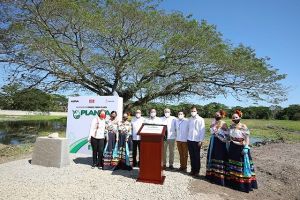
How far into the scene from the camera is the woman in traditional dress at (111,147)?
8.51 m

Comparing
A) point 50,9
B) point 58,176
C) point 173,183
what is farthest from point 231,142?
point 50,9

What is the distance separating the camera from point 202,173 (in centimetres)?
862

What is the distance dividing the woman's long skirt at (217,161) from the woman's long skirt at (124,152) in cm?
212

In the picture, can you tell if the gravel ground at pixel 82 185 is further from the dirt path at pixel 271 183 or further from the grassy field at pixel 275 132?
the grassy field at pixel 275 132

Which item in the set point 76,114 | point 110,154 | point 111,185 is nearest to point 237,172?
point 111,185

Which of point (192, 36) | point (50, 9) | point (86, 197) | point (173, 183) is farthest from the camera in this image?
point (192, 36)

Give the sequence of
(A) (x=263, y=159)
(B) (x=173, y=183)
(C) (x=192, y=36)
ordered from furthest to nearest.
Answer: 1. (C) (x=192, y=36)
2. (A) (x=263, y=159)
3. (B) (x=173, y=183)

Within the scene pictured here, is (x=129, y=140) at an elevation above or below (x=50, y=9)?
below

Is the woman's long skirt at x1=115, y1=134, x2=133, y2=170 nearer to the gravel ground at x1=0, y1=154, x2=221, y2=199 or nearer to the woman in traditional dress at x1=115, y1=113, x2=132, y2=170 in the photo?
the woman in traditional dress at x1=115, y1=113, x2=132, y2=170

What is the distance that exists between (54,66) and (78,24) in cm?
246

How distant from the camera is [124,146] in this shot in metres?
8.65

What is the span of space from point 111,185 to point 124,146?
1862 millimetres

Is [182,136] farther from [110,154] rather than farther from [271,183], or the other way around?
[271,183]

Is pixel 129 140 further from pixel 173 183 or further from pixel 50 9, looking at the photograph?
pixel 50 9
